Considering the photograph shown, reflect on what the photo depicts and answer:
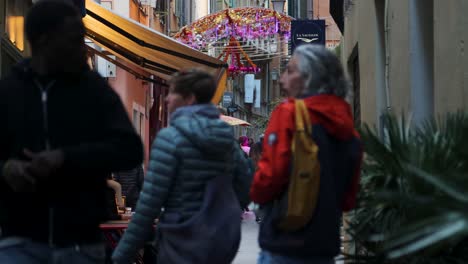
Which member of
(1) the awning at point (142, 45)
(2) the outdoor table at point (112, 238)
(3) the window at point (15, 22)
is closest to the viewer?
(2) the outdoor table at point (112, 238)

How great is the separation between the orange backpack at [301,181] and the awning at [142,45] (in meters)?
8.52

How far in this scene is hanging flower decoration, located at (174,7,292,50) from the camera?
83.5 ft

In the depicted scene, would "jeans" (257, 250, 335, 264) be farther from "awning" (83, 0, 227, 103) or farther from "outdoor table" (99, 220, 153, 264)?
"awning" (83, 0, 227, 103)

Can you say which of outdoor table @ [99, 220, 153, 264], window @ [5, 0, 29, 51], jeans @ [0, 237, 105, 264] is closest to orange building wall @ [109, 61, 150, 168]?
window @ [5, 0, 29, 51]

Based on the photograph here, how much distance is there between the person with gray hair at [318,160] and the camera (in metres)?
4.75

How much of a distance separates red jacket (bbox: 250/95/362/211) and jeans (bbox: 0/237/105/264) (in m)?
1.17

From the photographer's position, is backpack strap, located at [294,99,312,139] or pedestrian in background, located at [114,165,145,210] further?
pedestrian in background, located at [114,165,145,210]

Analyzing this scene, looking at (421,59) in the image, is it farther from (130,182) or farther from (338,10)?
(338,10)

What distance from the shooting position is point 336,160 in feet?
16.1

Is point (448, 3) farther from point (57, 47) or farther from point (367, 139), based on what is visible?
point (57, 47)

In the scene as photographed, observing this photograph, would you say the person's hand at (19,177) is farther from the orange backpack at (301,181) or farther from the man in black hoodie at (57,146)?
the orange backpack at (301,181)

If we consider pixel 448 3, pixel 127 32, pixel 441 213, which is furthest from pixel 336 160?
pixel 127 32

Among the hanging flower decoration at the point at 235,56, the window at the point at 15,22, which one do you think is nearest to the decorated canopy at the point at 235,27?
the hanging flower decoration at the point at 235,56

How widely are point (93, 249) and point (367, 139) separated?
6.49 feet
